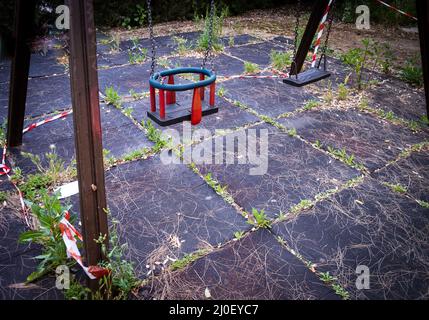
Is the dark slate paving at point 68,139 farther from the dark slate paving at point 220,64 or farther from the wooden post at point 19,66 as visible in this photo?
the dark slate paving at point 220,64

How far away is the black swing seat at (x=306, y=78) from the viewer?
4887 mm

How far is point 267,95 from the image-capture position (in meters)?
5.07

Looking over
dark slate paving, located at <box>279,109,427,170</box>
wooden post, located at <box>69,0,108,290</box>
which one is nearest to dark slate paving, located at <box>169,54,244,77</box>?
dark slate paving, located at <box>279,109,427,170</box>

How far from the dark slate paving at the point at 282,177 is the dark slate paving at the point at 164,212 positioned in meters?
0.22

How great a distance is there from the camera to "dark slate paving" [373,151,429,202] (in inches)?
127

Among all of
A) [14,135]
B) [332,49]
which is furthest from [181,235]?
[332,49]

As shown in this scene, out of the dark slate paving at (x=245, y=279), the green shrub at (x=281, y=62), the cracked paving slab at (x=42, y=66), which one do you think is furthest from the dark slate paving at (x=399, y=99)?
the cracked paving slab at (x=42, y=66)

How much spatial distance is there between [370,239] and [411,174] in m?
1.15

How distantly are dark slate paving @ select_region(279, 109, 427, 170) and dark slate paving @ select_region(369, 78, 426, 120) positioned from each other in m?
0.46

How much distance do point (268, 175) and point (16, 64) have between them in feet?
8.05

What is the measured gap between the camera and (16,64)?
10.3 feet

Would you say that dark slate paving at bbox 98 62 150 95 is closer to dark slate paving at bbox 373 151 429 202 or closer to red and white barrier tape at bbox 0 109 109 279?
red and white barrier tape at bbox 0 109 109 279
